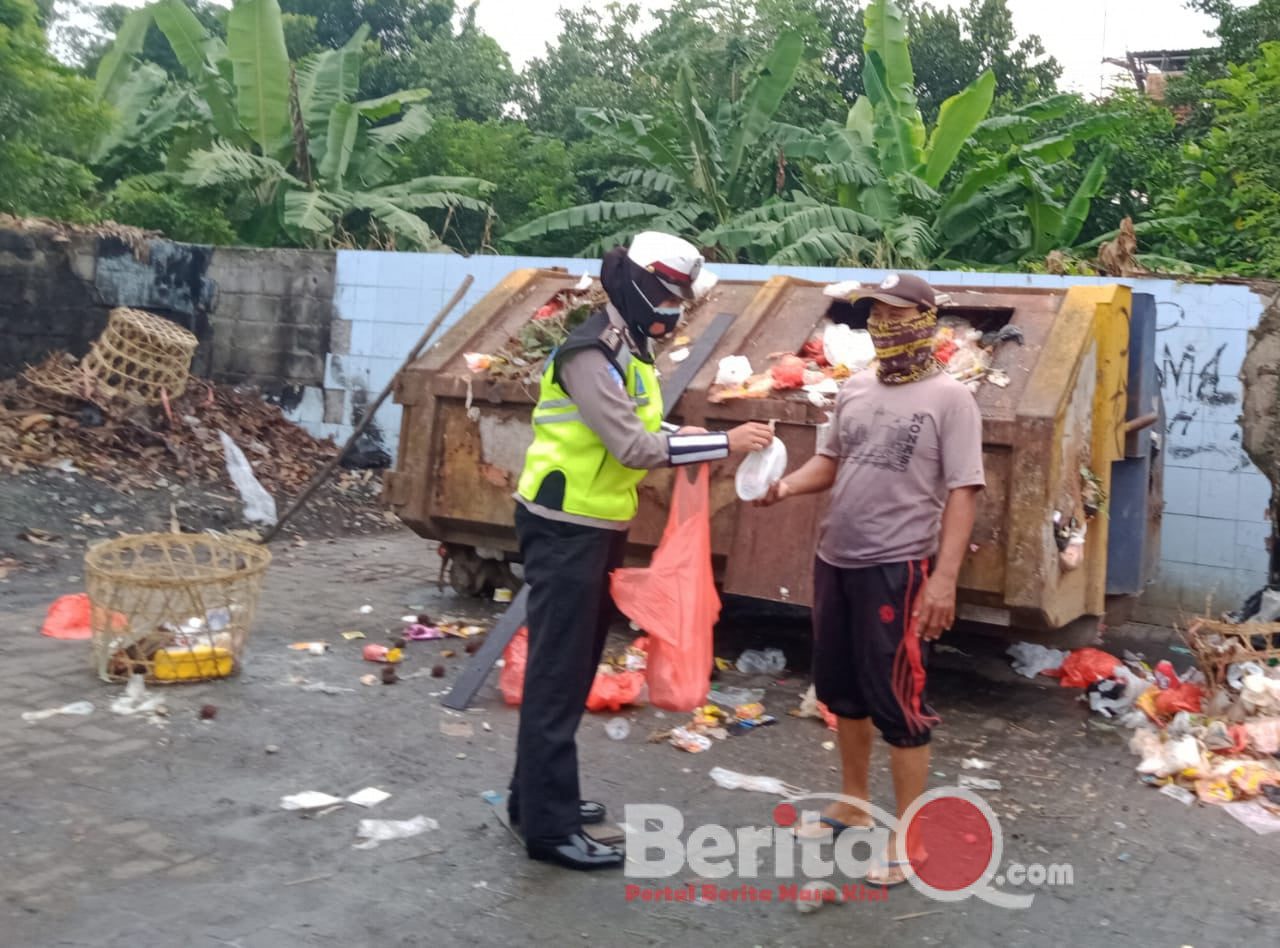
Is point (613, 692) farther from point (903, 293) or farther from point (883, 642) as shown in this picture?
point (903, 293)

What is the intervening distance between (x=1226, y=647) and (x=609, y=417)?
2.79 metres

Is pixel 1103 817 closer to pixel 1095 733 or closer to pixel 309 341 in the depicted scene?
pixel 1095 733

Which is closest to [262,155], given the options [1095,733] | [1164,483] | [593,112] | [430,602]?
[593,112]

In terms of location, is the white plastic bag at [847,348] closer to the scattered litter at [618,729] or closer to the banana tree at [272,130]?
the scattered litter at [618,729]

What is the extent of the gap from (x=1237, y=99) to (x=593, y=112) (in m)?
5.63

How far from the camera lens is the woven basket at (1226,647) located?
4605 millimetres

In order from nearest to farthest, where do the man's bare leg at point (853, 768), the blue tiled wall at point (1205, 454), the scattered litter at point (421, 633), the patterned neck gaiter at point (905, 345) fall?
the patterned neck gaiter at point (905, 345), the man's bare leg at point (853, 768), the scattered litter at point (421, 633), the blue tiled wall at point (1205, 454)

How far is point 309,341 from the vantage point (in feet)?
30.8

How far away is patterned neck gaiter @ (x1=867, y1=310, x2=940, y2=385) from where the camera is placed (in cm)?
335

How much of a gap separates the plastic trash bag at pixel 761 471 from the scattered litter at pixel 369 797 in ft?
4.69

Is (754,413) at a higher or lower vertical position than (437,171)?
lower

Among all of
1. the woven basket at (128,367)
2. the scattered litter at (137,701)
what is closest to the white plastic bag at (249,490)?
the woven basket at (128,367)

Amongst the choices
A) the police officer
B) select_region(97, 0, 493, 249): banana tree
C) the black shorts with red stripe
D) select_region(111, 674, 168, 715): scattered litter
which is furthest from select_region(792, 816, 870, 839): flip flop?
select_region(97, 0, 493, 249): banana tree

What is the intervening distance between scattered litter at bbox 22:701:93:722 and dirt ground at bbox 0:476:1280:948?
60 mm
